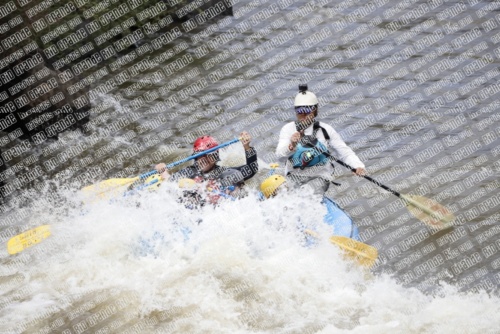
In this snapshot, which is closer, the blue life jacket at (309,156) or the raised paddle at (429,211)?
the blue life jacket at (309,156)

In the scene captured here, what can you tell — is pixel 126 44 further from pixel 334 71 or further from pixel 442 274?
pixel 442 274

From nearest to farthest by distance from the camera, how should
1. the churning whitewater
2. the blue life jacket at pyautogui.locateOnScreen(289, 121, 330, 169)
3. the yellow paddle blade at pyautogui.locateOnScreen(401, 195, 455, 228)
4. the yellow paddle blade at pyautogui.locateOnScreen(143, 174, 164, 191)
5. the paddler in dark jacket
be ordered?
the churning whitewater
the blue life jacket at pyautogui.locateOnScreen(289, 121, 330, 169)
the paddler in dark jacket
the yellow paddle blade at pyautogui.locateOnScreen(143, 174, 164, 191)
the yellow paddle blade at pyautogui.locateOnScreen(401, 195, 455, 228)

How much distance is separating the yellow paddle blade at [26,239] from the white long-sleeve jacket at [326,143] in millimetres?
3201

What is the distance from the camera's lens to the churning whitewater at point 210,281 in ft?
24.5

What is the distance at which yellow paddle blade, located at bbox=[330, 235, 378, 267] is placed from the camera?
814cm

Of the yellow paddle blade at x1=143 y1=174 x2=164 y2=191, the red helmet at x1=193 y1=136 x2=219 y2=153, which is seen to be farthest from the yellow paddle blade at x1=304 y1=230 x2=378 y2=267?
the yellow paddle blade at x1=143 y1=174 x2=164 y2=191

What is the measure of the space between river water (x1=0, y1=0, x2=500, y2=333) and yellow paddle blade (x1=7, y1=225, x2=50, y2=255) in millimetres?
172

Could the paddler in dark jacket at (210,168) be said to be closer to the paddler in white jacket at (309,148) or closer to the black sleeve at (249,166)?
the black sleeve at (249,166)

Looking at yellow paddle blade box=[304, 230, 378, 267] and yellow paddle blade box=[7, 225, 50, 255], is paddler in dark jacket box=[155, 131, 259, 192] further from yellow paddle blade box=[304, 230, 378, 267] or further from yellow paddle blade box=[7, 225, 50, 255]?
yellow paddle blade box=[7, 225, 50, 255]

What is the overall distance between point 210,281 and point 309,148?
6.58ft

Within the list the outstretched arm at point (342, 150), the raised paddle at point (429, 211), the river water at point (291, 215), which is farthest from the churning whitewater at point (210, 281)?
the raised paddle at point (429, 211)

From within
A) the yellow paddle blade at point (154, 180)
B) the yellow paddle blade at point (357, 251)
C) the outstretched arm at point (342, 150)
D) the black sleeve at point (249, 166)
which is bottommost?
the yellow paddle blade at point (357, 251)

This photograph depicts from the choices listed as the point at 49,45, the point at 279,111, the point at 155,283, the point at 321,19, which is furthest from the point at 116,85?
the point at 155,283

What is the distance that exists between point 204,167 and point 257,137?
3899mm
